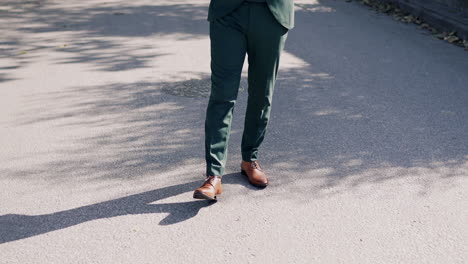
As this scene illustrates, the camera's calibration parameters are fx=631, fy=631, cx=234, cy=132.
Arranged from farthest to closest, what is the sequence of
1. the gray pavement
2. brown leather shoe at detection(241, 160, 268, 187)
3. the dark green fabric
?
brown leather shoe at detection(241, 160, 268, 187) < the dark green fabric < the gray pavement

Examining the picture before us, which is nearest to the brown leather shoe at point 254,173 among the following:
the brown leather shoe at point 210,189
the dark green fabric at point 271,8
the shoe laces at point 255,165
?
the shoe laces at point 255,165

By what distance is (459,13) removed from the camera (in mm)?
10625

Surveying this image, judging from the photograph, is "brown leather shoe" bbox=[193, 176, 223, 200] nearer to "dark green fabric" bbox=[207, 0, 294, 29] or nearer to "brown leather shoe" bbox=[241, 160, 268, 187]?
"brown leather shoe" bbox=[241, 160, 268, 187]

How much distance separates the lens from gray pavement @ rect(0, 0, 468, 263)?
374 centimetres

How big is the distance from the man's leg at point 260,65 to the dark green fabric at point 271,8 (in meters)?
0.04

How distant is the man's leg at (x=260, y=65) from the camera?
13.5ft

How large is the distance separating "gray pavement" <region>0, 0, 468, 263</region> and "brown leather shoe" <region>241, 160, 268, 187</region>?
0.06 m

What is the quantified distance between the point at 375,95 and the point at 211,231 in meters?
3.72

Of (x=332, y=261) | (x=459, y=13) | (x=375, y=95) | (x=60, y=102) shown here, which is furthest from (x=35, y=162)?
(x=459, y=13)

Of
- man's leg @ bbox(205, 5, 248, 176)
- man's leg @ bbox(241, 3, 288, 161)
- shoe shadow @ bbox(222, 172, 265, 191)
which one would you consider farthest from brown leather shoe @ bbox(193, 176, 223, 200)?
man's leg @ bbox(241, 3, 288, 161)

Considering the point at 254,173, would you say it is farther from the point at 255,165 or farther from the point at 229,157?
the point at 229,157

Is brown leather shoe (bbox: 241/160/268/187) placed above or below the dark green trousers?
below

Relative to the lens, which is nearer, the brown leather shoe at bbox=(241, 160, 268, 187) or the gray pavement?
the gray pavement

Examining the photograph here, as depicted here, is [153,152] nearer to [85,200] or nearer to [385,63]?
[85,200]
